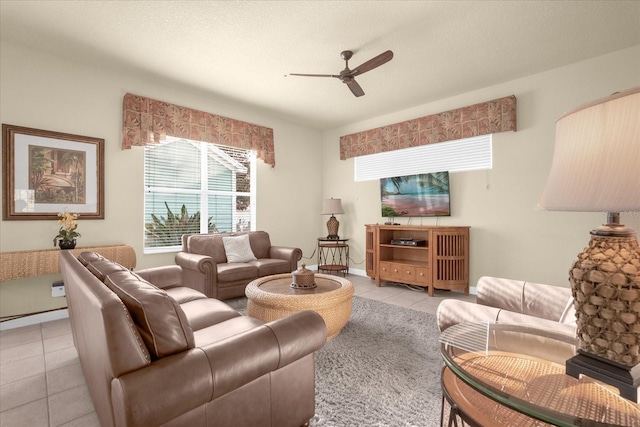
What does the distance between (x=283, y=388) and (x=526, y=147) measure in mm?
4018

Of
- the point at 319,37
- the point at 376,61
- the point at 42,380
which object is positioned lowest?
the point at 42,380

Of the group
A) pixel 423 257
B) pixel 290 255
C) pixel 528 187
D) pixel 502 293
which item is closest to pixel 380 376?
pixel 502 293

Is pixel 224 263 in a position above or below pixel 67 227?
below

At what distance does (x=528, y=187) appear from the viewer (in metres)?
3.71

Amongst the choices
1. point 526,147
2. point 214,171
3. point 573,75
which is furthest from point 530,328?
point 214,171

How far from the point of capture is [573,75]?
342 cm

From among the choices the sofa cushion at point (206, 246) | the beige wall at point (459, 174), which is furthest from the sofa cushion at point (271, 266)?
the beige wall at point (459, 174)

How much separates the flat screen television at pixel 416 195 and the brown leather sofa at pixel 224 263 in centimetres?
178

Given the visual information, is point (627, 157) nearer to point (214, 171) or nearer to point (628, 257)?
point (628, 257)

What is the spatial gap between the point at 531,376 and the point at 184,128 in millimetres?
4417

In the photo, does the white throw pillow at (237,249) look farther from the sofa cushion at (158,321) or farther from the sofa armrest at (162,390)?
the sofa armrest at (162,390)

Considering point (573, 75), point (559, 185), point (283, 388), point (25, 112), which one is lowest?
point (283, 388)

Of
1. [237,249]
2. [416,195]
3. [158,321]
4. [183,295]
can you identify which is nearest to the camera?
[158,321]

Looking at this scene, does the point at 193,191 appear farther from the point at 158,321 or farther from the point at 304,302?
the point at 158,321
